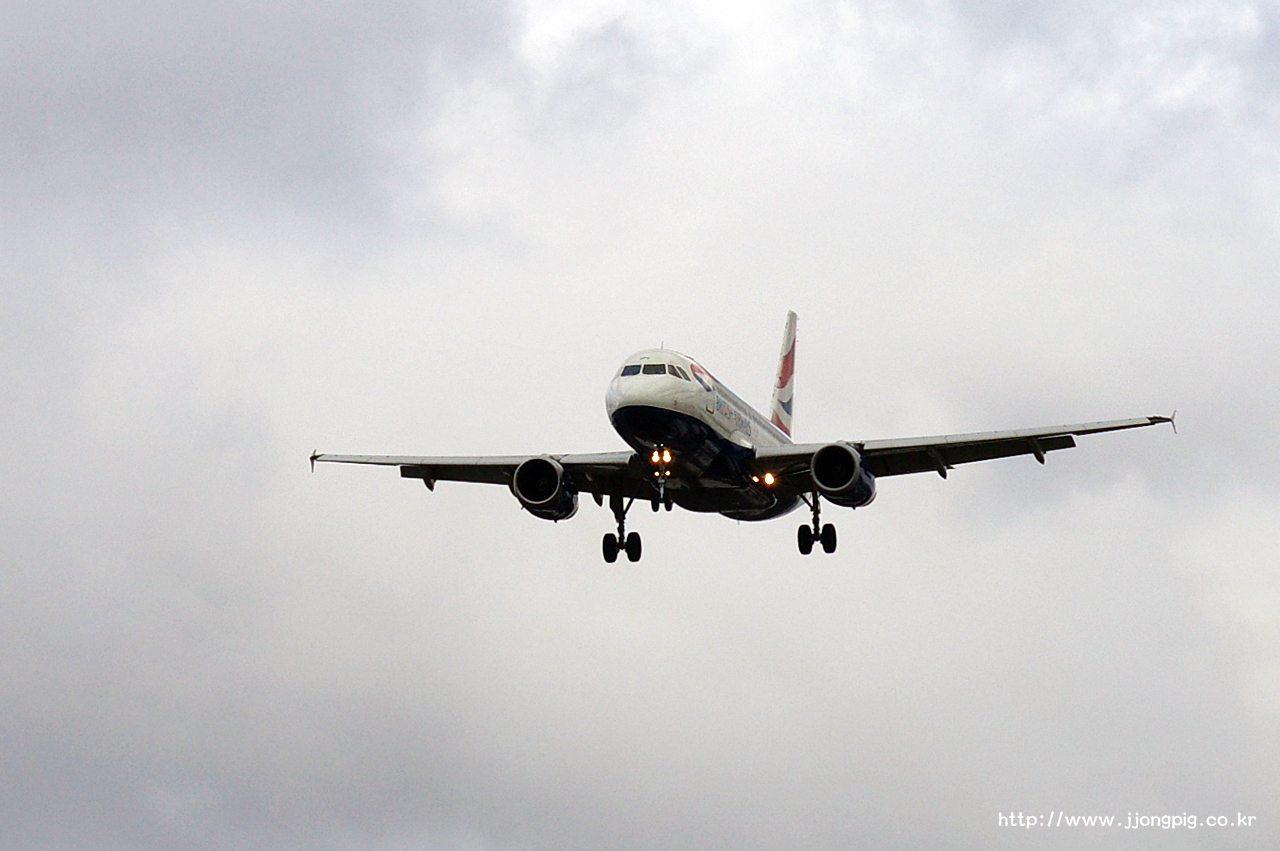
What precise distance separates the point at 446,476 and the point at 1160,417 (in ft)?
74.7

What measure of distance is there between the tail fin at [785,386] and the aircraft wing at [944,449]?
586 inches

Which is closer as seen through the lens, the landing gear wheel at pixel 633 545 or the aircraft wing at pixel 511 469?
the aircraft wing at pixel 511 469

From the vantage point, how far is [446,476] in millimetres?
56656

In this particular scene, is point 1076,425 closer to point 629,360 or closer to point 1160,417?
point 1160,417

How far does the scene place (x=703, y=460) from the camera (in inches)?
1923

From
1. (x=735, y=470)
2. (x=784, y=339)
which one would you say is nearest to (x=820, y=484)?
(x=735, y=470)

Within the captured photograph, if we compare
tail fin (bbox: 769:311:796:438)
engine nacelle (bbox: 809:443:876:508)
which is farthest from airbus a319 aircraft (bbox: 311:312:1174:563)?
tail fin (bbox: 769:311:796:438)

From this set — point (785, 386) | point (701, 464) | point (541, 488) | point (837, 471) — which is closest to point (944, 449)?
point (837, 471)

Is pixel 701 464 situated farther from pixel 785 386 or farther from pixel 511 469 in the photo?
pixel 785 386

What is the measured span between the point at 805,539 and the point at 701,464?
7.73 meters

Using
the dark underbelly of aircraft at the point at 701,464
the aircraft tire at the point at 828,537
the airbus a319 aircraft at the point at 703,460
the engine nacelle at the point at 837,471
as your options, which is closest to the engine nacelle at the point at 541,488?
the airbus a319 aircraft at the point at 703,460

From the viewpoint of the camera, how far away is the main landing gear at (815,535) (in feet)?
180

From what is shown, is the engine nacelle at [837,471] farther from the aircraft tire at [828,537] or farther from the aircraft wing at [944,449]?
the aircraft tire at [828,537]

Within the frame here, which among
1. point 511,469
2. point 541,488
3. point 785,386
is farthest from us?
point 785,386
